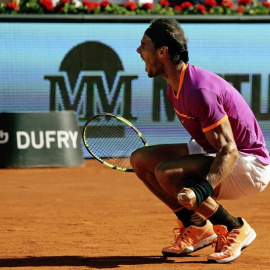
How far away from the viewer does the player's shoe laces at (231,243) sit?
5273mm

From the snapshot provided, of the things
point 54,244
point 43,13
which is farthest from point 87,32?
point 54,244

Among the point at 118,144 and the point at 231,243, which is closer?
the point at 231,243

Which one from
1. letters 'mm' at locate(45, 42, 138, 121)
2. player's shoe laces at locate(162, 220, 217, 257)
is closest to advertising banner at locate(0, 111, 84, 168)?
letters 'mm' at locate(45, 42, 138, 121)

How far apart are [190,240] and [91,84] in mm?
6824

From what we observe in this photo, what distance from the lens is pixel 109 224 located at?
6988 mm

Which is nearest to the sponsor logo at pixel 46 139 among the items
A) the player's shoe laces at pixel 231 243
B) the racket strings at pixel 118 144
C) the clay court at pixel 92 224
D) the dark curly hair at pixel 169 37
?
the clay court at pixel 92 224

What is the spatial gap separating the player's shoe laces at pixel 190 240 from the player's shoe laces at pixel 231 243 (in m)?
0.10

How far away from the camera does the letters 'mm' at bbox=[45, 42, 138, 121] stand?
1206cm

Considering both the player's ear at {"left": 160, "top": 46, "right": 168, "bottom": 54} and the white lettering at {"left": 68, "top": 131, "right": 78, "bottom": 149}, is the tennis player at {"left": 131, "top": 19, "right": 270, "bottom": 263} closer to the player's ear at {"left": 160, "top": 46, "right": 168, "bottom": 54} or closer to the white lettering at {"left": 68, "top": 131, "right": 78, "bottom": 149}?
the player's ear at {"left": 160, "top": 46, "right": 168, "bottom": 54}

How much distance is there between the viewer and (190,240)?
18.1ft

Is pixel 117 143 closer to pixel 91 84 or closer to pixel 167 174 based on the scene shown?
pixel 167 174

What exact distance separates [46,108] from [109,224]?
5.31m

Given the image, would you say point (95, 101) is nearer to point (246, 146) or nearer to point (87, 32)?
point (87, 32)

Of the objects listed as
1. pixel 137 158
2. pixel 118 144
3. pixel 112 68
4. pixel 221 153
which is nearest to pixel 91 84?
pixel 112 68
